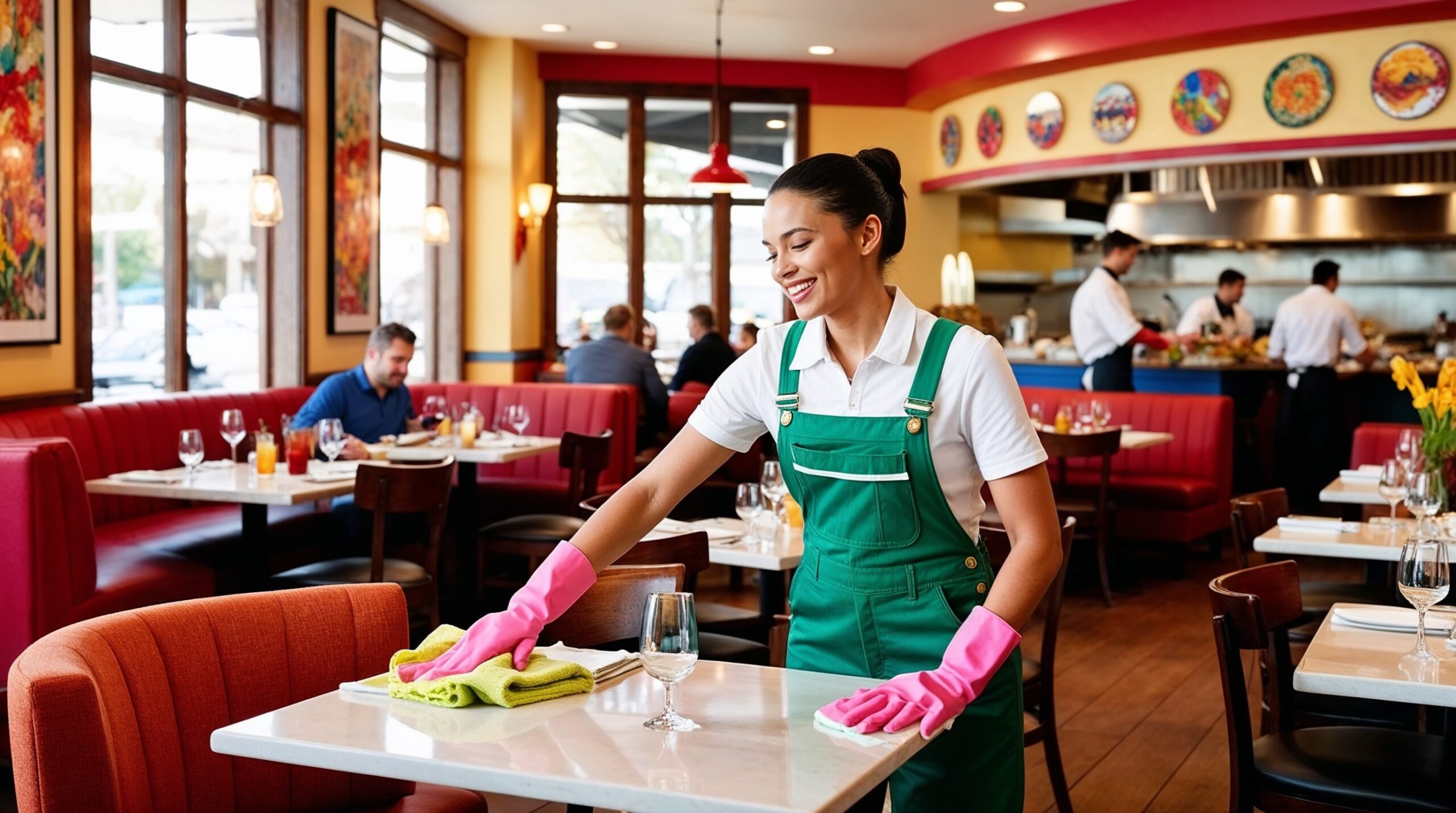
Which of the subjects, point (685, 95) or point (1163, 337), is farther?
point (685, 95)

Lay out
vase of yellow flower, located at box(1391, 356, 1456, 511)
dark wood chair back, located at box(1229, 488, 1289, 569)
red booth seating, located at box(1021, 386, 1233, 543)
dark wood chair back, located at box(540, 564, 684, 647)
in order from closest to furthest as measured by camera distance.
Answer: dark wood chair back, located at box(540, 564, 684, 647), vase of yellow flower, located at box(1391, 356, 1456, 511), dark wood chair back, located at box(1229, 488, 1289, 569), red booth seating, located at box(1021, 386, 1233, 543)

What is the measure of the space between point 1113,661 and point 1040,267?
28.8 feet

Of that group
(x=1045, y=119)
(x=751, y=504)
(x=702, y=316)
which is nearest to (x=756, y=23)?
(x=702, y=316)

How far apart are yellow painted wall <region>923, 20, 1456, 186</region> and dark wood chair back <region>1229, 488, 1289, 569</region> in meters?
5.04

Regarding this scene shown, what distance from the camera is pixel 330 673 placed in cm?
229

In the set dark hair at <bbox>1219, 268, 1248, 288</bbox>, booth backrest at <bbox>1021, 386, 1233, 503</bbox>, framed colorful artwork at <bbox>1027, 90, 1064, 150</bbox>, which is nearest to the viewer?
booth backrest at <bbox>1021, 386, 1233, 503</bbox>

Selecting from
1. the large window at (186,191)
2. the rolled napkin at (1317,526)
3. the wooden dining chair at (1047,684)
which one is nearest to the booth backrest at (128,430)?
the large window at (186,191)

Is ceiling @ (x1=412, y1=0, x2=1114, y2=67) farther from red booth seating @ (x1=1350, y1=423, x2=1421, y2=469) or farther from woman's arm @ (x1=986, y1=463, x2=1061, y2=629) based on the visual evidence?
woman's arm @ (x1=986, y1=463, x2=1061, y2=629)

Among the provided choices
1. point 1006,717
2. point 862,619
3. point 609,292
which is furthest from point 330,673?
point 609,292

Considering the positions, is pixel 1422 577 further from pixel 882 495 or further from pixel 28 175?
pixel 28 175

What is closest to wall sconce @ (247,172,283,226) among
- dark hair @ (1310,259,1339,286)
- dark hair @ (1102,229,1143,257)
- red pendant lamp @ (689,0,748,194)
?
red pendant lamp @ (689,0,748,194)

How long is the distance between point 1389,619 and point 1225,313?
8.78 metres

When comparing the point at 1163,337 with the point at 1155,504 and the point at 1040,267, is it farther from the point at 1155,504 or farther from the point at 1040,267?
the point at 1040,267

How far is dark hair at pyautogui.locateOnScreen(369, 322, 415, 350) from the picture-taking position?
601 centimetres
